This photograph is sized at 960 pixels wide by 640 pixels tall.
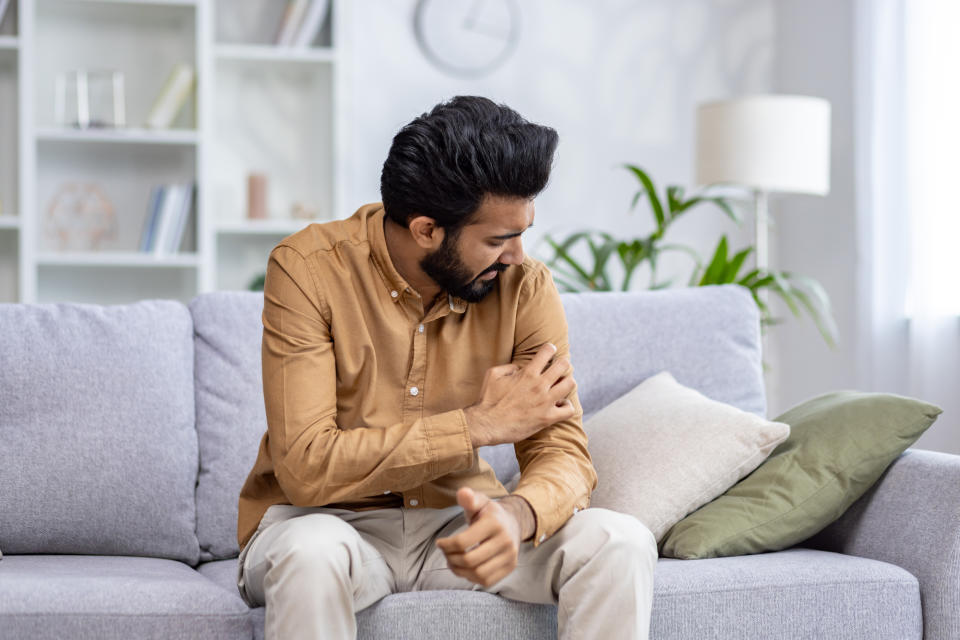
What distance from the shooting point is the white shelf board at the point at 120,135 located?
10.6 ft

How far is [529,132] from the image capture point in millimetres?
1421

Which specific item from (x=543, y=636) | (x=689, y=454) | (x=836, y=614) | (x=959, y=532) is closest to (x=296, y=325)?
(x=543, y=636)

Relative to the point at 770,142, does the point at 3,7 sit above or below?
above

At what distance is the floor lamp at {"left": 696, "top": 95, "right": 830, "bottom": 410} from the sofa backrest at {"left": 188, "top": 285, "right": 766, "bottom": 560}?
0.92 meters

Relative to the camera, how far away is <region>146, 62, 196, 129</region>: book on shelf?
3.33 meters

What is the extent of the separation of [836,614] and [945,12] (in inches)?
83.7

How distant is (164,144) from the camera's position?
3414 mm

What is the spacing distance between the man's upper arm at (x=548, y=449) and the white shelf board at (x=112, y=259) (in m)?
2.02

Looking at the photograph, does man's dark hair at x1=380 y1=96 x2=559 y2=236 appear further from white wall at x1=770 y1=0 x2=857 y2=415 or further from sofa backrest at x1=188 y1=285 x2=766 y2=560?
white wall at x1=770 y1=0 x2=857 y2=415

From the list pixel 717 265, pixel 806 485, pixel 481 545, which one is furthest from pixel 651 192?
pixel 481 545

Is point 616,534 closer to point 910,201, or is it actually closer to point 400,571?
point 400,571

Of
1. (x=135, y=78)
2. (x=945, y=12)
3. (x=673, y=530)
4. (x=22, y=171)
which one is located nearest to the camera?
(x=673, y=530)

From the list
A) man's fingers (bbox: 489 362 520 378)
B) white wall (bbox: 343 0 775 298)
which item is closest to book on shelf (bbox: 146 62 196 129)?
white wall (bbox: 343 0 775 298)

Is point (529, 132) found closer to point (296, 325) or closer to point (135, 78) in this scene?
point (296, 325)
